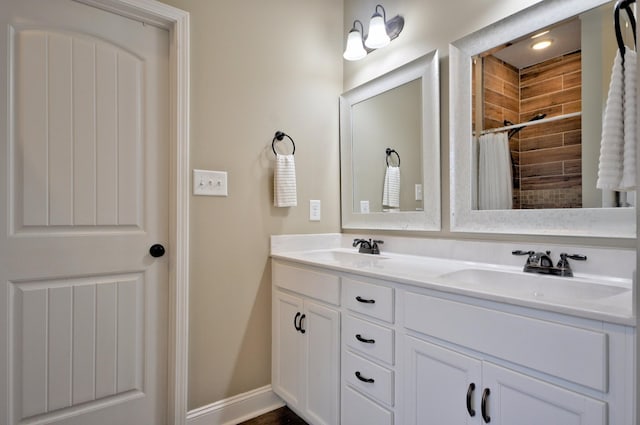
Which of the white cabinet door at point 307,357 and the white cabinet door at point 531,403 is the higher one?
the white cabinet door at point 531,403

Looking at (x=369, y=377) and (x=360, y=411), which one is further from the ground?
(x=369, y=377)

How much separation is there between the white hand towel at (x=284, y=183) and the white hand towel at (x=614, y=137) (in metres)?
1.37

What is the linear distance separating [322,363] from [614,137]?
1355 mm

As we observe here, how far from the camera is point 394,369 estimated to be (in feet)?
4.05

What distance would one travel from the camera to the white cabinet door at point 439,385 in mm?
1004

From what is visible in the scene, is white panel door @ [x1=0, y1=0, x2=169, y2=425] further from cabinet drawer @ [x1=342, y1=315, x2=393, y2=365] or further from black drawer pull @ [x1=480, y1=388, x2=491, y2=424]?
black drawer pull @ [x1=480, y1=388, x2=491, y2=424]

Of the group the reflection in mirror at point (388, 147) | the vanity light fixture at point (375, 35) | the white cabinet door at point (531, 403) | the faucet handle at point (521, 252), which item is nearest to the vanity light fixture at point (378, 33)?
the vanity light fixture at point (375, 35)

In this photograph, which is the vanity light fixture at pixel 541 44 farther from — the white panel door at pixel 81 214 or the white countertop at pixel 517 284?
the white panel door at pixel 81 214

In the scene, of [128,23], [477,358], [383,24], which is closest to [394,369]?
[477,358]

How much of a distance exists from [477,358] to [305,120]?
1.60m

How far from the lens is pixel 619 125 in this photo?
0.99 m

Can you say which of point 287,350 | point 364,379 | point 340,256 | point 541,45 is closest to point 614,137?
point 541,45

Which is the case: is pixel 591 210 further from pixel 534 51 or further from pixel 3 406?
pixel 3 406

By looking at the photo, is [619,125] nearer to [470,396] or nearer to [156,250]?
[470,396]
